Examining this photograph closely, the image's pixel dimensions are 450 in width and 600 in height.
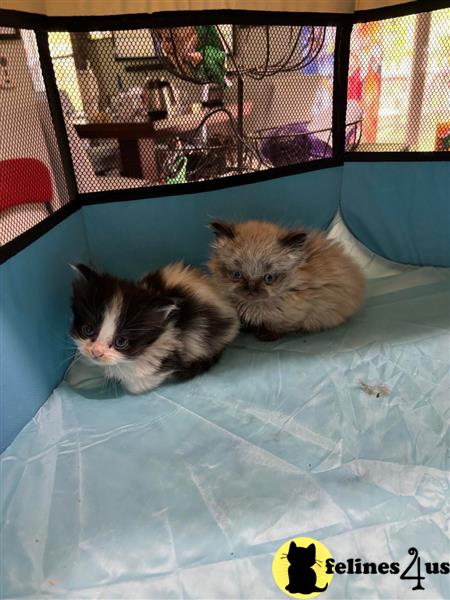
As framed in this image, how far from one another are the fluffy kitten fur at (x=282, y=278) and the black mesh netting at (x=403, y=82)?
649mm

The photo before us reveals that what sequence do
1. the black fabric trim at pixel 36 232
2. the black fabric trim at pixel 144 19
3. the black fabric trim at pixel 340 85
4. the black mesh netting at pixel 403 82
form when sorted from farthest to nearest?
the black fabric trim at pixel 340 85 < the black mesh netting at pixel 403 82 < the black fabric trim at pixel 144 19 < the black fabric trim at pixel 36 232

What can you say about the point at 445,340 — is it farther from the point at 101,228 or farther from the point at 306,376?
the point at 101,228

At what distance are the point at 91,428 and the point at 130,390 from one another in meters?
0.19

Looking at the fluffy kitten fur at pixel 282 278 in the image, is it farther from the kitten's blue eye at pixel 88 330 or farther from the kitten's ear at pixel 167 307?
the kitten's blue eye at pixel 88 330

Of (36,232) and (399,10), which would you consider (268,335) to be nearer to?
(36,232)

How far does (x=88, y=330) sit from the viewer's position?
139 cm

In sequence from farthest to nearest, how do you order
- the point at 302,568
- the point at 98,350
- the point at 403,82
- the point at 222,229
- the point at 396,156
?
the point at 396,156 < the point at 403,82 < the point at 222,229 < the point at 98,350 < the point at 302,568

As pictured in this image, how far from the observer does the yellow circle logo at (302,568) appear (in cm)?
98

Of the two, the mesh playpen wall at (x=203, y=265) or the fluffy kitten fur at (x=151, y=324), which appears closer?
the mesh playpen wall at (x=203, y=265)

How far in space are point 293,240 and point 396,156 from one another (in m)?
0.85

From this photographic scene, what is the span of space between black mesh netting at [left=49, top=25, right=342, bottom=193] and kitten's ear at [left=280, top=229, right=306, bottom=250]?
482 millimetres

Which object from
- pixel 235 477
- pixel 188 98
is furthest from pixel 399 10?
pixel 235 477

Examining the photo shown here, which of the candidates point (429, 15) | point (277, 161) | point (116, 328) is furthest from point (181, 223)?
point (429, 15)

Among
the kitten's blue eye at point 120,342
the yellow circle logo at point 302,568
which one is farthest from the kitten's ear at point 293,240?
the yellow circle logo at point 302,568
